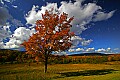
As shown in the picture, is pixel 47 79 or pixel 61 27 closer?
pixel 47 79

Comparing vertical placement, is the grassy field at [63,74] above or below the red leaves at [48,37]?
below

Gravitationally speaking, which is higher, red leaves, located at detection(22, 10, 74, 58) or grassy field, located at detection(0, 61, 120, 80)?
red leaves, located at detection(22, 10, 74, 58)

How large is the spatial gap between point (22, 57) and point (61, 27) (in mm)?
106263

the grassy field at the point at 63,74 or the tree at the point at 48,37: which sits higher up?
the tree at the point at 48,37

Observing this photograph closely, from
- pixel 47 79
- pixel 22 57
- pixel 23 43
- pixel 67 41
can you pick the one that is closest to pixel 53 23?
pixel 67 41

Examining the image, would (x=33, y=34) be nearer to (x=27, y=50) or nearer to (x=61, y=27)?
(x=27, y=50)

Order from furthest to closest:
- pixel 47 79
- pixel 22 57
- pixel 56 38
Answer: pixel 22 57 < pixel 56 38 < pixel 47 79

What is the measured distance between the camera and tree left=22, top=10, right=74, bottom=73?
4334 cm

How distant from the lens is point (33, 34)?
4422cm

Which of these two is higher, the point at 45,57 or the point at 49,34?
the point at 49,34

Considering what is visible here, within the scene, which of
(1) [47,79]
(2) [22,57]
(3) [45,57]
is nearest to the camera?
(1) [47,79]

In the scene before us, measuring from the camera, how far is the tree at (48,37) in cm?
4334

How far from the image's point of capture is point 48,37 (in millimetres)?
43219

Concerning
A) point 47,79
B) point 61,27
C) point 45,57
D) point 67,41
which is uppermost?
point 61,27
